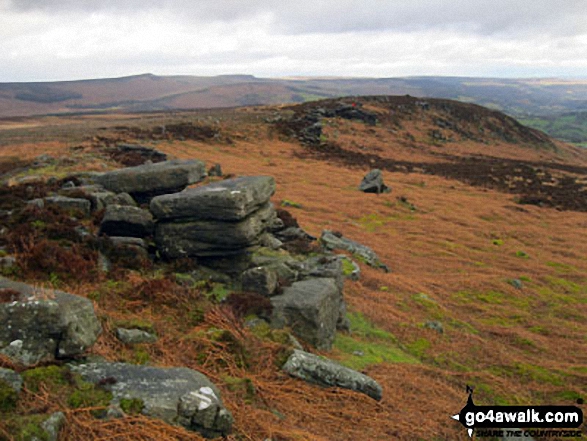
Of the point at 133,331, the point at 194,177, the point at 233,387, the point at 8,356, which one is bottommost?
the point at 233,387

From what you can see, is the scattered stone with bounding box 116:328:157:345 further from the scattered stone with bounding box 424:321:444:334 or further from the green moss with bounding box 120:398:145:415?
the scattered stone with bounding box 424:321:444:334

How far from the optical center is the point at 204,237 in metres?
12.2

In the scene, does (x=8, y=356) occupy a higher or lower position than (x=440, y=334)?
higher

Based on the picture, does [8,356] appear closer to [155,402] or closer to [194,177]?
[155,402]

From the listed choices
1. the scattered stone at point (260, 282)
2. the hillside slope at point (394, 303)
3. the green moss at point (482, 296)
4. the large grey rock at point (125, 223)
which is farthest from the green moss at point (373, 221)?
the large grey rock at point (125, 223)

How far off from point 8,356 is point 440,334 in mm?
11497

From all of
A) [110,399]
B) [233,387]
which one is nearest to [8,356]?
[110,399]

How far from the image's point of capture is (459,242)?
979 inches

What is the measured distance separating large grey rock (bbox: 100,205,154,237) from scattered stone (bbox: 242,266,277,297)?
12.3 ft

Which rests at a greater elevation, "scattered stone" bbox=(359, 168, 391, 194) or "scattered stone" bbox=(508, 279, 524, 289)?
"scattered stone" bbox=(359, 168, 391, 194)

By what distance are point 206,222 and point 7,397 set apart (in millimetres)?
7655

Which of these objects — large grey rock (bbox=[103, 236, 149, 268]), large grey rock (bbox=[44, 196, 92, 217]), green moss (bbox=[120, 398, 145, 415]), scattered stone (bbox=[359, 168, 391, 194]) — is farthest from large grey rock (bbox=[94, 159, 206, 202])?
scattered stone (bbox=[359, 168, 391, 194])

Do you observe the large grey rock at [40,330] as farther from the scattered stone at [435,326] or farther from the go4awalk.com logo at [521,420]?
the scattered stone at [435,326]

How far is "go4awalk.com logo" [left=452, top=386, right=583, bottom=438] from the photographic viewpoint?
8.38 m
